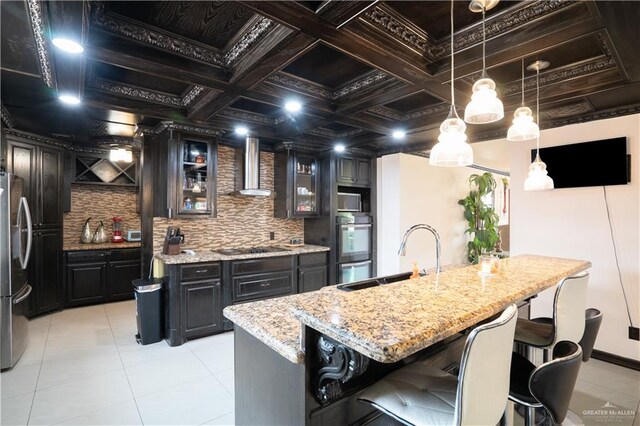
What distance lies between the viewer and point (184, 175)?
3.87 m

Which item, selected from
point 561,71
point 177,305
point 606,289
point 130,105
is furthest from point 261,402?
point 606,289

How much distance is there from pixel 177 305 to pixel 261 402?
231cm

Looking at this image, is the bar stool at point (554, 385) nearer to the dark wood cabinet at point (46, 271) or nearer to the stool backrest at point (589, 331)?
the stool backrest at point (589, 331)

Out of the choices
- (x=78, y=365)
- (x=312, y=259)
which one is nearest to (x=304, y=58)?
(x=312, y=259)

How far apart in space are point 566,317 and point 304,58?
2382 mm

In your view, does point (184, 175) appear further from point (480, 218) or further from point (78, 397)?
point (480, 218)

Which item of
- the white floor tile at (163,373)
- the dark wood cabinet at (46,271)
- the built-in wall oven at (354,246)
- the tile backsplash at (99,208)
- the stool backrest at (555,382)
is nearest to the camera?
the stool backrest at (555,382)

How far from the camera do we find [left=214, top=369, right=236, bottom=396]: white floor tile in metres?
2.62

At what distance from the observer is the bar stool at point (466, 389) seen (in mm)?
959

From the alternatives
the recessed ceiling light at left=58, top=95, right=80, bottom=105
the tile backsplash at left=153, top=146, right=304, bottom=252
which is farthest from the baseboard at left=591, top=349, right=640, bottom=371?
the recessed ceiling light at left=58, top=95, right=80, bottom=105

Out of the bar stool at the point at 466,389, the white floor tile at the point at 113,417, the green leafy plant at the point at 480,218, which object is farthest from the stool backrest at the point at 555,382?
the green leafy plant at the point at 480,218

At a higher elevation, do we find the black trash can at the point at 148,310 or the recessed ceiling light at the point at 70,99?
the recessed ceiling light at the point at 70,99

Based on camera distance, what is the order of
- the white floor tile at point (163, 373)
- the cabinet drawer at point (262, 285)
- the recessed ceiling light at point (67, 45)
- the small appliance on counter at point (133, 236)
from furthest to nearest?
the small appliance on counter at point (133, 236), the cabinet drawer at point (262, 285), the white floor tile at point (163, 373), the recessed ceiling light at point (67, 45)

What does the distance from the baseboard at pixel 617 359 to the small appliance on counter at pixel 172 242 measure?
15.4ft
